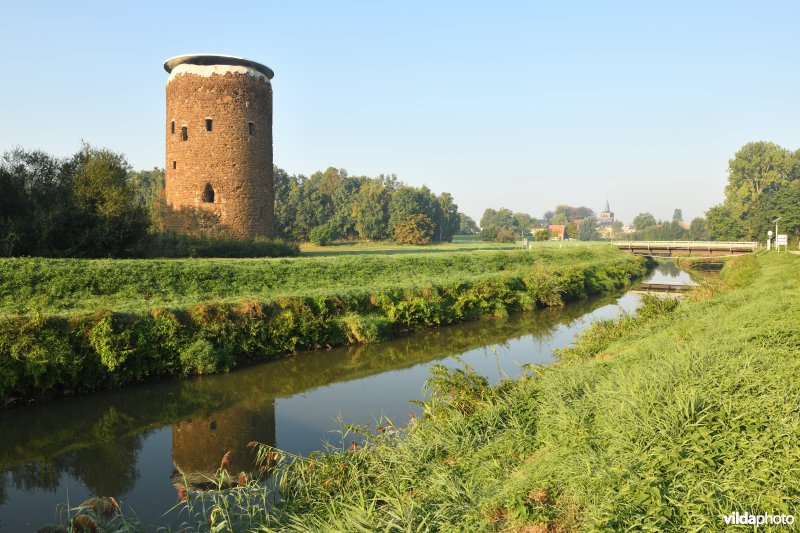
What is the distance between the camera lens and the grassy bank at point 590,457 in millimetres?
3672

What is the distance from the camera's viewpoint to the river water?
646cm

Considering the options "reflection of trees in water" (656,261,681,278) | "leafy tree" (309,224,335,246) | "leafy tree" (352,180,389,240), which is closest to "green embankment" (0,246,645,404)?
"reflection of trees in water" (656,261,681,278)

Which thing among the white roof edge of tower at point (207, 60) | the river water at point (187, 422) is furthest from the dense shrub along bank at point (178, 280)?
the white roof edge of tower at point (207, 60)

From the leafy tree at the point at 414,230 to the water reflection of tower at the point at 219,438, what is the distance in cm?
5027

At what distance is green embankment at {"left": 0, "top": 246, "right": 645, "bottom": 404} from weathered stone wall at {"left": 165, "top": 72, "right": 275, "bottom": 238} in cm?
614

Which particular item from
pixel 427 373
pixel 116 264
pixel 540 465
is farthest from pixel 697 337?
pixel 116 264

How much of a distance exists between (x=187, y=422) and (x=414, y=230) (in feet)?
170

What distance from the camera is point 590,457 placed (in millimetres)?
4277

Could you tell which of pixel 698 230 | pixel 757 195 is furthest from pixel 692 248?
pixel 698 230

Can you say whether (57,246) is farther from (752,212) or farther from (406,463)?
(752,212)

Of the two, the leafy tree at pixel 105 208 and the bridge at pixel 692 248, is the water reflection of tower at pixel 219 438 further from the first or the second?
the bridge at pixel 692 248

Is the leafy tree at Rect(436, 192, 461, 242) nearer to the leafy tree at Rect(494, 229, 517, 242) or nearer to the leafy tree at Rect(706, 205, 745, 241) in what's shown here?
the leafy tree at Rect(494, 229, 517, 242)

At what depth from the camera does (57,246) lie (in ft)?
53.0

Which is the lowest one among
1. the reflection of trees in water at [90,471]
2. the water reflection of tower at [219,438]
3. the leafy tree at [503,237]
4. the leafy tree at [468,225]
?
the reflection of trees in water at [90,471]
